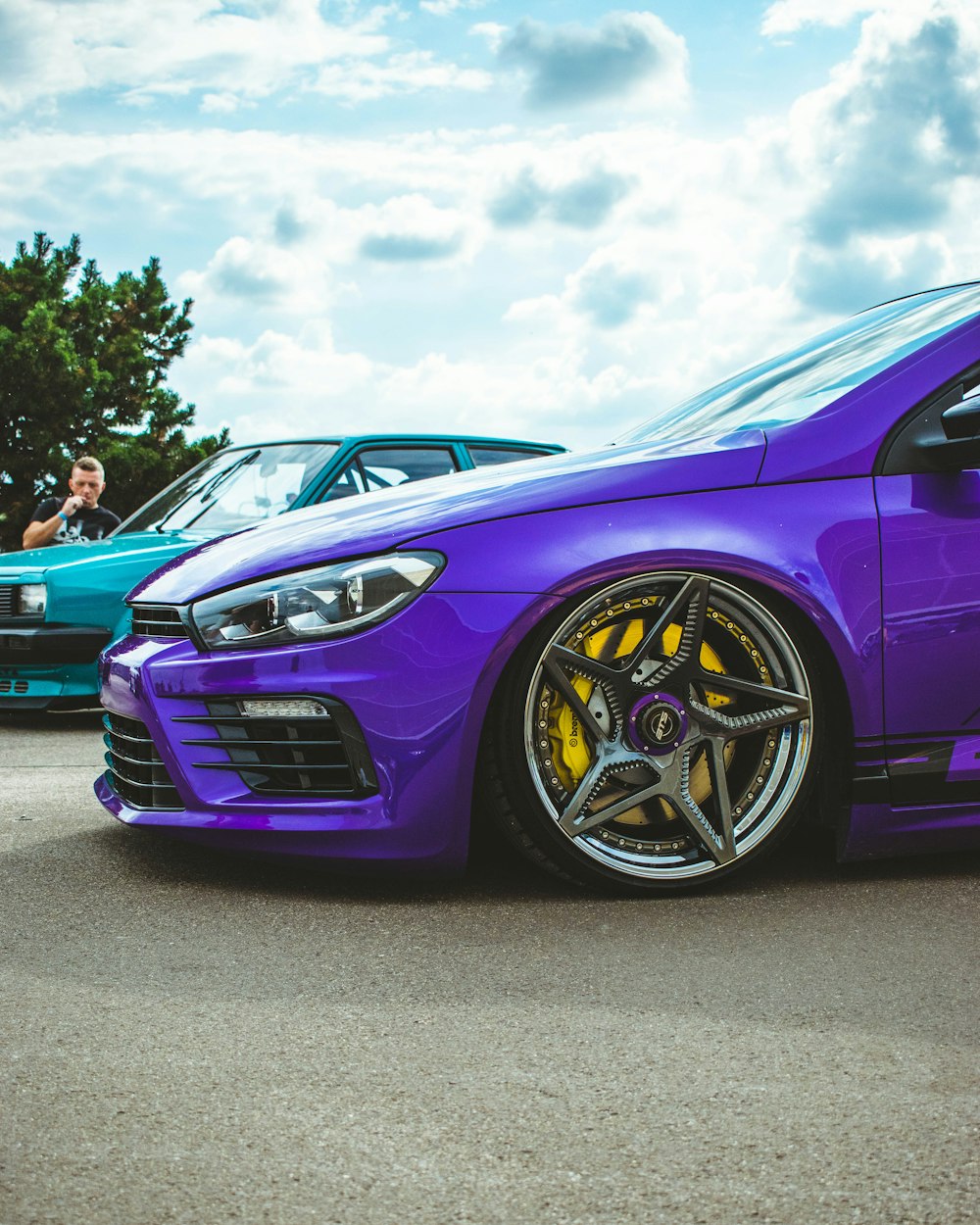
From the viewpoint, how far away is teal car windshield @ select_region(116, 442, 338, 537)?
668cm

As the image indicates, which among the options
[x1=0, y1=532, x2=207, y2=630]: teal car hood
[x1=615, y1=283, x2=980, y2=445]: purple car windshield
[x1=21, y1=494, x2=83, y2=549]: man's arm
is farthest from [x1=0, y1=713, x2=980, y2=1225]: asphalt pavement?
[x1=21, y1=494, x2=83, y2=549]: man's arm

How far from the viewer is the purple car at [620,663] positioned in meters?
3.18

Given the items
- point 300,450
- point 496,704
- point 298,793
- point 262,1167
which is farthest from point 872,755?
point 300,450

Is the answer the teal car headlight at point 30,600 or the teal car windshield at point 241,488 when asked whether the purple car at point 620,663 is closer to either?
the teal car windshield at point 241,488

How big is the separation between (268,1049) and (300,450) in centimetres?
473

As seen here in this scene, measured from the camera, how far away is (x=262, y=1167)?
193 centimetres

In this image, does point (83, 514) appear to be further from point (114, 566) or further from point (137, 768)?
point (137, 768)

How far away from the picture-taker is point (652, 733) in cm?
329

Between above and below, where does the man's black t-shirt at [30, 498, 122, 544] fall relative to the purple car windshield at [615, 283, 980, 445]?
below

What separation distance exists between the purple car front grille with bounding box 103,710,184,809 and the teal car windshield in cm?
299

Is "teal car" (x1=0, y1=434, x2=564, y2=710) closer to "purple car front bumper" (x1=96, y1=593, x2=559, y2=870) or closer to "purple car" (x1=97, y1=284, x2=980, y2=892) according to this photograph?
"purple car" (x1=97, y1=284, x2=980, y2=892)

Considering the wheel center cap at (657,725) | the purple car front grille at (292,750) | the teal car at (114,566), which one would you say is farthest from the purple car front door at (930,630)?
the teal car at (114,566)

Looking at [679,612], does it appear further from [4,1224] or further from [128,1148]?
[4,1224]

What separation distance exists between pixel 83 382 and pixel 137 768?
100 ft
